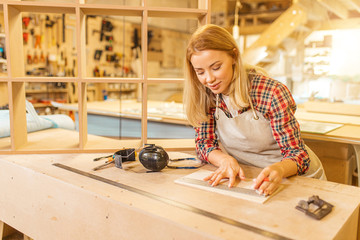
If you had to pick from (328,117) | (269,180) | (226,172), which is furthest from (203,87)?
(328,117)

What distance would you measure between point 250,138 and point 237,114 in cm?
12

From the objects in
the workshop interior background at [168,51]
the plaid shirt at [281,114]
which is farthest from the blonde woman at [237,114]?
the workshop interior background at [168,51]

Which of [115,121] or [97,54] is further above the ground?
[97,54]

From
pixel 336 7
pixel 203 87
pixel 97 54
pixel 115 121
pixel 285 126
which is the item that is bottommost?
pixel 115 121

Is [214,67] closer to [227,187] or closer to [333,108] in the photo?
[227,187]

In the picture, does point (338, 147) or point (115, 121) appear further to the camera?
point (115, 121)

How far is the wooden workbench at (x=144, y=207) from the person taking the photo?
84 centimetres

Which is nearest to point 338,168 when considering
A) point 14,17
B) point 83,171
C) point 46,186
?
point 83,171

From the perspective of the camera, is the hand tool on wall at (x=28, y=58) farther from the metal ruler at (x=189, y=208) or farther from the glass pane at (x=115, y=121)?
the metal ruler at (x=189, y=208)

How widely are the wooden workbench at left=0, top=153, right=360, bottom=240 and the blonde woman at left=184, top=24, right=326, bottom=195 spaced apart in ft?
0.28

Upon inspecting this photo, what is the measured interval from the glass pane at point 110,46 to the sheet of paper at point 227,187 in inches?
185

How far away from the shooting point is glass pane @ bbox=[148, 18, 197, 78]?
7.31 metres

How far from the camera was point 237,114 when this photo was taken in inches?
56.0

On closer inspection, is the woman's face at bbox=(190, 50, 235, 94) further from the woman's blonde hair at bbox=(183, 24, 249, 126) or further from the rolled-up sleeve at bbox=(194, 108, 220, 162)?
the rolled-up sleeve at bbox=(194, 108, 220, 162)
